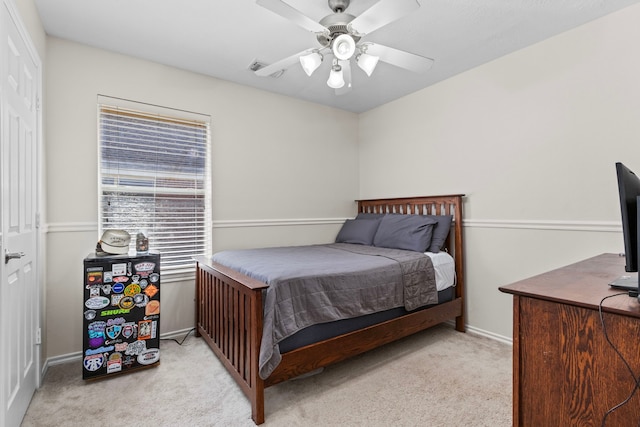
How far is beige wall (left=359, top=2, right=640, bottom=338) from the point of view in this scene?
2182 millimetres

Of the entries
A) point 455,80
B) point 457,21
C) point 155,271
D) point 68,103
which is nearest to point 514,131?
point 455,80

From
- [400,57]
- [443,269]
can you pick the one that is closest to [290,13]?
[400,57]

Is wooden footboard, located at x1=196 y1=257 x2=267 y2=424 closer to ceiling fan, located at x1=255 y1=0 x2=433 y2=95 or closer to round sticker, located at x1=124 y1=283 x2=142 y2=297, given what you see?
round sticker, located at x1=124 y1=283 x2=142 y2=297

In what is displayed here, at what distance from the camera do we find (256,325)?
A: 1.72 m

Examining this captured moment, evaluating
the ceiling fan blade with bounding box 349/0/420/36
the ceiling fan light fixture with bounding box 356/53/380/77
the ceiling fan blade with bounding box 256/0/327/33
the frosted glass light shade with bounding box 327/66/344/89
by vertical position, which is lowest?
the frosted glass light shade with bounding box 327/66/344/89

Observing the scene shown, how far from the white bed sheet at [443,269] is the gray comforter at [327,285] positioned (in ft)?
0.32

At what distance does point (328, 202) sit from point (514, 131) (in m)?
2.08

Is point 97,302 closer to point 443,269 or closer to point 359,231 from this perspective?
point 359,231

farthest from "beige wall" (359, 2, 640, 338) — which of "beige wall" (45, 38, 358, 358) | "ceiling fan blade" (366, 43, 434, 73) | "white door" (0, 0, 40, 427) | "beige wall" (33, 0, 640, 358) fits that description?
"white door" (0, 0, 40, 427)

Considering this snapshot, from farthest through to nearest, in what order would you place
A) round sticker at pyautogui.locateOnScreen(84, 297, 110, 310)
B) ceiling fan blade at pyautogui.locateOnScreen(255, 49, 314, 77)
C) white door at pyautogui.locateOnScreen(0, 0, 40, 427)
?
round sticker at pyautogui.locateOnScreen(84, 297, 110, 310)
ceiling fan blade at pyautogui.locateOnScreen(255, 49, 314, 77)
white door at pyautogui.locateOnScreen(0, 0, 40, 427)

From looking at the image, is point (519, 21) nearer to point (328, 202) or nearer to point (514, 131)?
point (514, 131)

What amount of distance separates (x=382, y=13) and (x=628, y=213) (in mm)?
1350

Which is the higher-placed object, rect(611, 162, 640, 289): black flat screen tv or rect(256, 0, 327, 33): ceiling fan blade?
rect(256, 0, 327, 33): ceiling fan blade

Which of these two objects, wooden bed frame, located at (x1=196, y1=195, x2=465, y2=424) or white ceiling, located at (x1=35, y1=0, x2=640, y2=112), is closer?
wooden bed frame, located at (x1=196, y1=195, x2=465, y2=424)
